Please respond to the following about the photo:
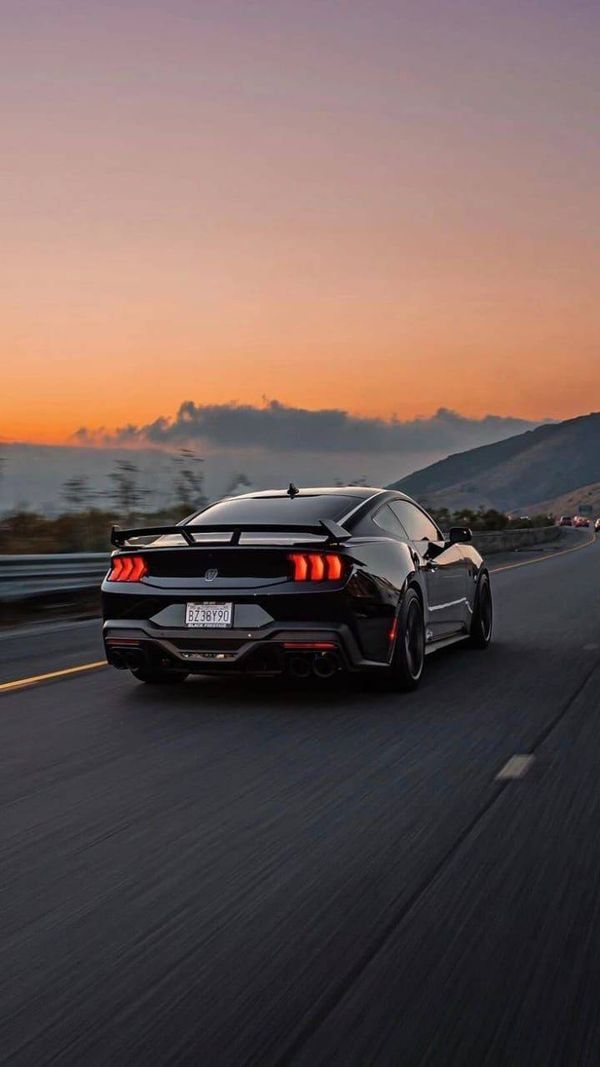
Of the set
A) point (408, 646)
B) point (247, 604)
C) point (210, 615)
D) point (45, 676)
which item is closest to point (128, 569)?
point (210, 615)

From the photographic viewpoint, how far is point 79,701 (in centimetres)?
924

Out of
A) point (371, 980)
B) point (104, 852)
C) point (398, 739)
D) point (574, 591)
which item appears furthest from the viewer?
point (574, 591)

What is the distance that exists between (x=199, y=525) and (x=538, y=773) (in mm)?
3552

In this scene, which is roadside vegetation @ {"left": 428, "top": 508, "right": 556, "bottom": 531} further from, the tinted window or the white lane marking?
the white lane marking

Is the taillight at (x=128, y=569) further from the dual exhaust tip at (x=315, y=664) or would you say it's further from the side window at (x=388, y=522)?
the side window at (x=388, y=522)

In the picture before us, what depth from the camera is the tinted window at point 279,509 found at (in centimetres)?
971

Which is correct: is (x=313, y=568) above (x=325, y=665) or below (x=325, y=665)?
above

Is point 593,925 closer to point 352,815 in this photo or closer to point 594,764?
point 352,815

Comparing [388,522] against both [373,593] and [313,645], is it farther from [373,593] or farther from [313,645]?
[313,645]

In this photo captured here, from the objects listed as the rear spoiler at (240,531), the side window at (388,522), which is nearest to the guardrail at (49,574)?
the rear spoiler at (240,531)

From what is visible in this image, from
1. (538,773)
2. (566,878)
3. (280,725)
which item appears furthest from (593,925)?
(280,725)

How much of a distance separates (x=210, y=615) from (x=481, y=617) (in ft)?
13.5

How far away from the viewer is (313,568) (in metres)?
8.93

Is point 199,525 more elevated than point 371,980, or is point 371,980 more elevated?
point 199,525
